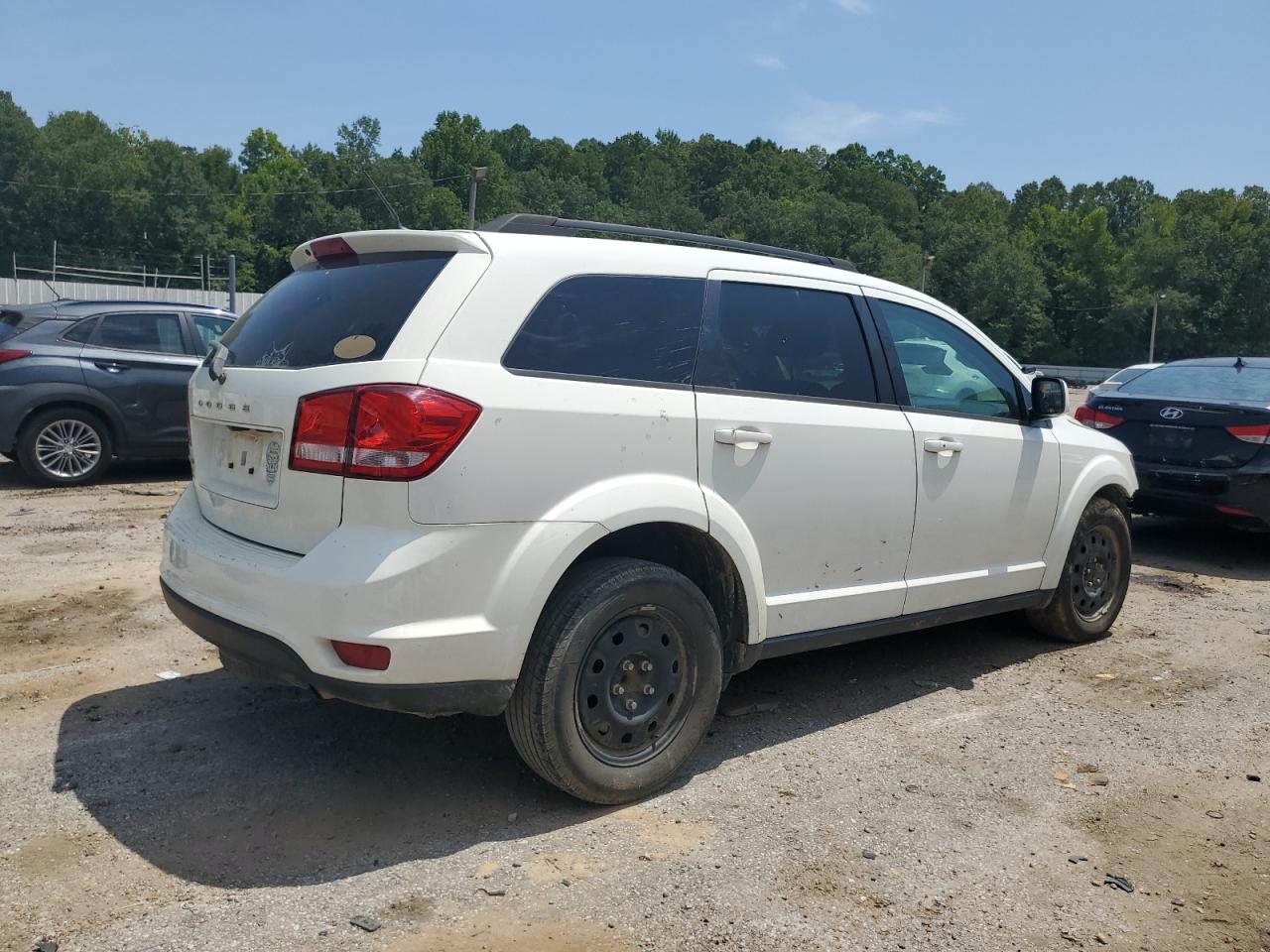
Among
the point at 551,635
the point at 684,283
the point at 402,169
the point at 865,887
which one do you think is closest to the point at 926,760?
the point at 865,887

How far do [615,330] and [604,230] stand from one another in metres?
0.59

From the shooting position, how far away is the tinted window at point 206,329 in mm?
10656

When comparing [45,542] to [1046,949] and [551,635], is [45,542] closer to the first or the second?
[551,635]

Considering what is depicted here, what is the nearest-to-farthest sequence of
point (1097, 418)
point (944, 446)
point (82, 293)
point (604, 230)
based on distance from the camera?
point (604, 230) → point (944, 446) → point (1097, 418) → point (82, 293)

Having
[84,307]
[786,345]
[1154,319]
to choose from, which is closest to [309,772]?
[786,345]

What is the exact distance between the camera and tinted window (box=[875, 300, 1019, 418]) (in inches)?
190

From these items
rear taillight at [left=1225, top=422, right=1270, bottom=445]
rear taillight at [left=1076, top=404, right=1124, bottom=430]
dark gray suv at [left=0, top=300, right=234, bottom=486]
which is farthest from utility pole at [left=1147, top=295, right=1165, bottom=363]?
dark gray suv at [left=0, top=300, right=234, bottom=486]

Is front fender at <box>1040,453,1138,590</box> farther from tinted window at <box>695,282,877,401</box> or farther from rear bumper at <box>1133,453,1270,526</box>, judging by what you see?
rear bumper at <box>1133,453,1270,526</box>

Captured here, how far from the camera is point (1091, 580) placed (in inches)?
235

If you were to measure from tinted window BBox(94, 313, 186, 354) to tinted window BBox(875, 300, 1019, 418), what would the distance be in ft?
26.1

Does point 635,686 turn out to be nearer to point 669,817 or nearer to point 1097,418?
point 669,817

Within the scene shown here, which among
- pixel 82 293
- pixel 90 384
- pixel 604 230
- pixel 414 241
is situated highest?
pixel 82 293

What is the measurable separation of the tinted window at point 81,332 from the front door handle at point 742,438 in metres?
8.25

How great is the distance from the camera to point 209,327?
10883 millimetres
